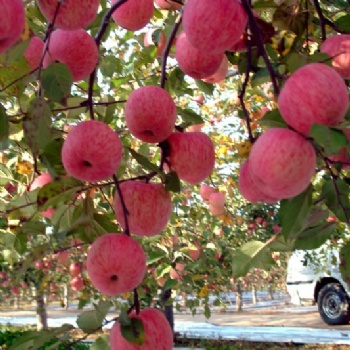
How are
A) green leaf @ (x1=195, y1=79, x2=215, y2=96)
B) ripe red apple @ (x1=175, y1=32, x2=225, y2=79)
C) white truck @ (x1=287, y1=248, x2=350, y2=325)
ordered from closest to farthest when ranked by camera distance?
ripe red apple @ (x1=175, y1=32, x2=225, y2=79) < green leaf @ (x1=195, y1=79, x2=215, y2=96) < white truck @ (x1=287, y1=248, x2=350, y2=325)

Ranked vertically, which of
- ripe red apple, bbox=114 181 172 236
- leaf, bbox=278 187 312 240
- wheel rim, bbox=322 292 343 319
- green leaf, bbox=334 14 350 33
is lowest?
wheel rim, bbox=322 292 343 319

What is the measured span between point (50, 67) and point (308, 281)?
29.9 ft

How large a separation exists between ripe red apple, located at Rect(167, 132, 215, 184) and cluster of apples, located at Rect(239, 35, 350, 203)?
0.28m

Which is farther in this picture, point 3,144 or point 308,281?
point 308,281

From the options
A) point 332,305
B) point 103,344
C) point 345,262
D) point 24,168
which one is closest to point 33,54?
point 103,344

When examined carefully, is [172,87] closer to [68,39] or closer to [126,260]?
[68,39]

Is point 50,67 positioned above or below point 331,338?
above

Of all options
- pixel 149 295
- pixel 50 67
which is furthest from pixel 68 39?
pixel 149 295

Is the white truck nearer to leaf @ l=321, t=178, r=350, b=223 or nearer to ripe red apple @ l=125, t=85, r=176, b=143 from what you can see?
leaf @ l=321, t=178, r=350, b=223

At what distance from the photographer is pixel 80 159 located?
1.04 m

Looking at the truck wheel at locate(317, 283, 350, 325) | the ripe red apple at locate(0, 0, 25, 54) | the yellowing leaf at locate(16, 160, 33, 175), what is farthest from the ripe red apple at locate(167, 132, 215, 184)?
the truck wheel at locate(317, 283, 350, 325)

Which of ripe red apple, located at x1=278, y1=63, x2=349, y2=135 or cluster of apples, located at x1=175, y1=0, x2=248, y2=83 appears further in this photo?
cluster of apples, located at x1=175, y1=0, x2=248, y2=83

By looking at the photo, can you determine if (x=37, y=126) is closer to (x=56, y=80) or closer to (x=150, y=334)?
(x=56, y=80)

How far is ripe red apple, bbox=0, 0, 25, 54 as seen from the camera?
32.3 inches
